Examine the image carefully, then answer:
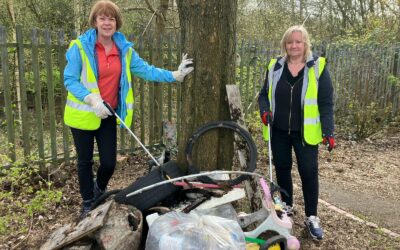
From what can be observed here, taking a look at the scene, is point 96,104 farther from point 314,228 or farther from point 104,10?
point 314,228

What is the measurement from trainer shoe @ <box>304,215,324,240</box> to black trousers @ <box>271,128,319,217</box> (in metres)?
0.06

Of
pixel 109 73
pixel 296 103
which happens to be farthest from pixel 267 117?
pixel 109 73

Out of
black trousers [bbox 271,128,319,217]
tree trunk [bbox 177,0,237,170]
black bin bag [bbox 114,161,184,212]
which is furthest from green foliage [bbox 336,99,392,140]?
black bin bag [bbox 114,161,184,212]

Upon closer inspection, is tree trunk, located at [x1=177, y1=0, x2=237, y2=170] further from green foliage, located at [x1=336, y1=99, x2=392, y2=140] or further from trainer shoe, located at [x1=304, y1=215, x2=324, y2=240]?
green foliage, located at [x1=336, y1=99, x2=392, y2=140]

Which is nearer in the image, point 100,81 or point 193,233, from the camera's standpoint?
point 193,233

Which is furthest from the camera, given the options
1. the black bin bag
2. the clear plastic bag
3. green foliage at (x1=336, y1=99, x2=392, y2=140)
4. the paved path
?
green foliage at (x1=336, y1=99, x2=392, y2=140)

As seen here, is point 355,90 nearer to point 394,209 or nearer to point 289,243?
point 394,209

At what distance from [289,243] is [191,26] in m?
1.99

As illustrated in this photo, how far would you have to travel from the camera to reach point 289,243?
2.96 metres

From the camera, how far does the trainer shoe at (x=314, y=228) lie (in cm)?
376

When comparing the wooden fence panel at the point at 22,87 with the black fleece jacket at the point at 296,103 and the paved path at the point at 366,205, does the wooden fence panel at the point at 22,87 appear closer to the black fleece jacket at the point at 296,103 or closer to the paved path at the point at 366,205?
the black fleece jacket at the point at 296,103

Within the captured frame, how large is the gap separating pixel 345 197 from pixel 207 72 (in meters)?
2.84

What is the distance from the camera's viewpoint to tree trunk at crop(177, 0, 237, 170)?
3.52 meters

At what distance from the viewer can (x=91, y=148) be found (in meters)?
3.87
